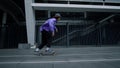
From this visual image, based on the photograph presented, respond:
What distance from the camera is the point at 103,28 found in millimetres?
22797

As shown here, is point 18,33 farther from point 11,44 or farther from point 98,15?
point 98,15

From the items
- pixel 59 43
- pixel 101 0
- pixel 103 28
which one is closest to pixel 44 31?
pixel 59 43

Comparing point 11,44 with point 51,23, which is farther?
point 11,44

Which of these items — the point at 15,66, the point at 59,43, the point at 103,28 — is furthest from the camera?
the point at 103,28

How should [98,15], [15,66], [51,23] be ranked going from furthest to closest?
[98,15]
[51,23]
[15,66]

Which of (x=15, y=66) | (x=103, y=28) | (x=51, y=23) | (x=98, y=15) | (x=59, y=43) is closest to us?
(x=15, y=66)

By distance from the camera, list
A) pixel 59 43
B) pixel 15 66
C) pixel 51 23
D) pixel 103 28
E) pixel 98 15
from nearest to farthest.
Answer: pixel 15 66 < pixel 51 23 < pixel 59 43 < pixel 103 28 < pixel 98 15

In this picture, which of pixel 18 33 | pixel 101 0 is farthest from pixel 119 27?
pixel 18 33

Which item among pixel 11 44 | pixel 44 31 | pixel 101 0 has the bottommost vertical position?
pixel 11 44

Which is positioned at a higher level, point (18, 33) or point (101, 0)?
point (101, 0)

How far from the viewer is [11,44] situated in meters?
21.0

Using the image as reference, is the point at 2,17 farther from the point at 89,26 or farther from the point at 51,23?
the point at 51,23

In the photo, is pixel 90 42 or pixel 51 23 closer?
→ pixel 51 23

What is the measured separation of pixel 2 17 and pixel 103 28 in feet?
39.0
